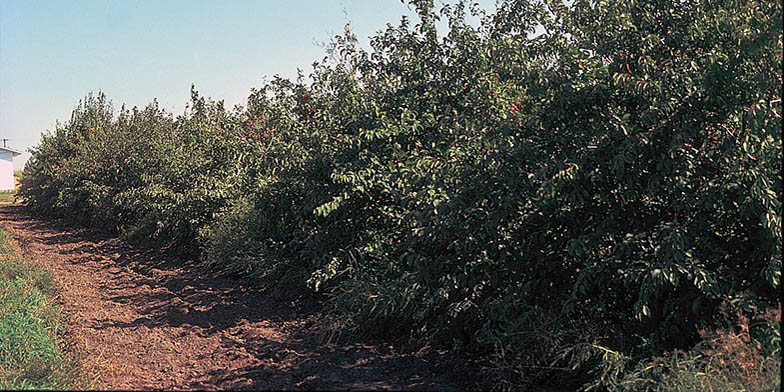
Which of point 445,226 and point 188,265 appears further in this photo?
point 188,265

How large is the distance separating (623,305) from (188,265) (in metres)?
8.98

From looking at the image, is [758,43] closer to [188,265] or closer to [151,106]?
[188,265]

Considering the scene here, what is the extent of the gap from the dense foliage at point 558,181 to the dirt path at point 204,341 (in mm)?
573

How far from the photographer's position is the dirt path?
5.88 metres

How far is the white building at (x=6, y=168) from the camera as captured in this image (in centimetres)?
6669

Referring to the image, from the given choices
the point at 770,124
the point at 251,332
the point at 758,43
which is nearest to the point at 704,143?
the point at 770,124

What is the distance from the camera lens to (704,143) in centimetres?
528

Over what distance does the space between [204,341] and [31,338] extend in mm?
1635

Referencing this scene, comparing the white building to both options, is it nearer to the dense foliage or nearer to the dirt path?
the dirt path

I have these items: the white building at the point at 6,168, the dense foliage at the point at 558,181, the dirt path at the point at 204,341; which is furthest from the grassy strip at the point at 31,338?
the white building at the point at 6,168

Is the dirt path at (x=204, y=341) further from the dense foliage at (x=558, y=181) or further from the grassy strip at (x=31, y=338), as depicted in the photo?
the dense foliage at (x=558, y=181)

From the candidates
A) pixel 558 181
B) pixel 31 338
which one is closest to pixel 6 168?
pixel 31 338

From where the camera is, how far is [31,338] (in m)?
6.78

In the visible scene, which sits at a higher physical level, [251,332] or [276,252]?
[276,252]
